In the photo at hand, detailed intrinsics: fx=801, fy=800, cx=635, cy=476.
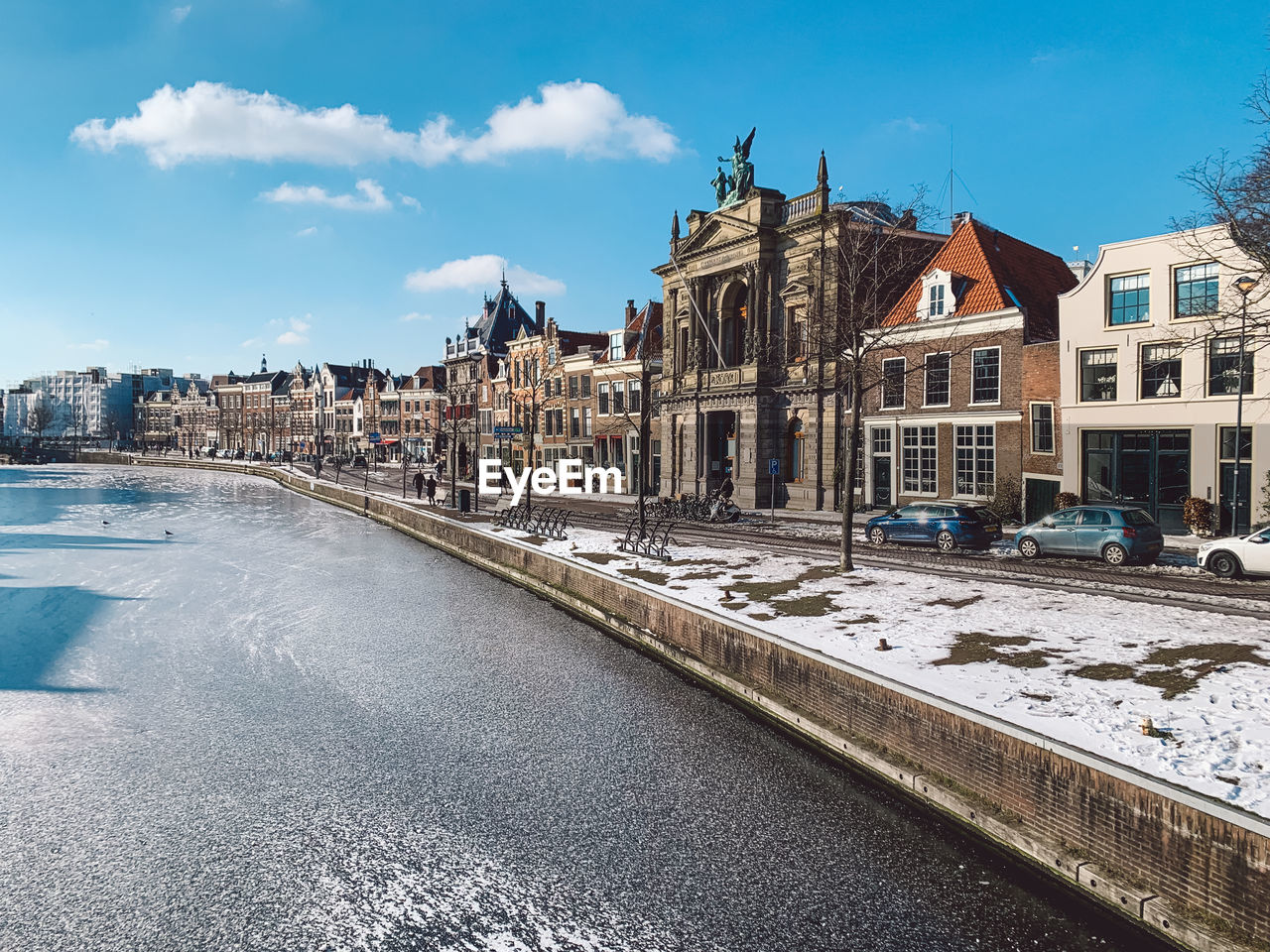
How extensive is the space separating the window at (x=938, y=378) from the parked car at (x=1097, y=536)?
1161 cm

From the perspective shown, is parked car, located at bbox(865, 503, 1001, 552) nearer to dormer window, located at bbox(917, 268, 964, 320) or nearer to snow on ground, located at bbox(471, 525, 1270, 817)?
snow on ground, located at bbox(471, 525, 1270, 817)

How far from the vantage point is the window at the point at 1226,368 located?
23.8 meters

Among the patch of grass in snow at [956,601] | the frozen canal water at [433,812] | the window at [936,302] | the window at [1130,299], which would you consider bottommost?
the frozen canal water at [433,812]

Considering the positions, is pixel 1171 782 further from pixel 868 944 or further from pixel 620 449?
pixel 620 449

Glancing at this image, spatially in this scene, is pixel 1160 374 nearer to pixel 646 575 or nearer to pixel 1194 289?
pixel 1194 289

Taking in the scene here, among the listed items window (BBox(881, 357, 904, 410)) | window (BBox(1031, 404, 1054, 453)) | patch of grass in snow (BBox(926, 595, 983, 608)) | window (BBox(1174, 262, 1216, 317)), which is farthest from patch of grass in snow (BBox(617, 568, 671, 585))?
window (BBox(1174, 262, 1216, 317))

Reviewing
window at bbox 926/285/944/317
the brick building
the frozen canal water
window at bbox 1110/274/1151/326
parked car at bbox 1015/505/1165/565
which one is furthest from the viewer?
window at bbox 926/285/944/317

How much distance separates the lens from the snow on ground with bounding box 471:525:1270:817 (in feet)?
28.6

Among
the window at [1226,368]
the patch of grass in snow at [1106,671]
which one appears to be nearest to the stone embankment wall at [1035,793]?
the patch of grass in snow at [1106,671]

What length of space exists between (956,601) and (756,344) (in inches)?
1079

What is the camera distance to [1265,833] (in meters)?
6.53

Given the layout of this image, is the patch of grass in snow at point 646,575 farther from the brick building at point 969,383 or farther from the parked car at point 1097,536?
the brick building at point 969,383

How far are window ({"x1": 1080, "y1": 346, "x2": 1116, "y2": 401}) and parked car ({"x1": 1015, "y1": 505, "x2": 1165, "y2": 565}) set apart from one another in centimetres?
811

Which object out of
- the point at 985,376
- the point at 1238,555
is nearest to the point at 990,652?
the point at 1238,555
